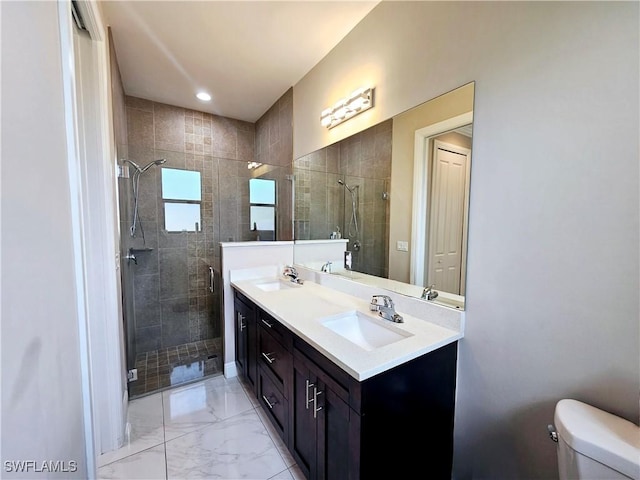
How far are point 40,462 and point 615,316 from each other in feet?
5.23

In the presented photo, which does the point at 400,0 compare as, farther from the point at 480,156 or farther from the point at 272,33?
the point at 480,156

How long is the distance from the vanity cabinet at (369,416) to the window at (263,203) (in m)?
1.64

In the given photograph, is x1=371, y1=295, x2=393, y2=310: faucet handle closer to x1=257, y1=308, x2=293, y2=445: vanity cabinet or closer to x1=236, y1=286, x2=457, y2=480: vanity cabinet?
x1=236, y1=286, x2=457, y2=480: vanity cabinet

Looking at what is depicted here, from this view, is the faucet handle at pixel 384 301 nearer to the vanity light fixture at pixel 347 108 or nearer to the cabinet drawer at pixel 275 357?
the cabinet drawer at pixel 275 357

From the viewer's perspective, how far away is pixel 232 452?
164cm

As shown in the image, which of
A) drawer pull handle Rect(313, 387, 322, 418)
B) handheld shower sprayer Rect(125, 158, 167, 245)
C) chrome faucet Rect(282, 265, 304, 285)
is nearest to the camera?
drawer pull handle Rect(313, 387, 322, 418)

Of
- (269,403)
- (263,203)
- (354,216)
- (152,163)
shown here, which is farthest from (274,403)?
(152,163)

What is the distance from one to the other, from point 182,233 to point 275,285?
1228 millimetres

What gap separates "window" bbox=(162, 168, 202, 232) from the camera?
2.77 metres

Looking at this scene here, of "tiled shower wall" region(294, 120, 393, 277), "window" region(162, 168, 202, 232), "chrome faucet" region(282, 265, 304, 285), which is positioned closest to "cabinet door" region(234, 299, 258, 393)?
"chrome faucet" region(282, 265, 304, 285)

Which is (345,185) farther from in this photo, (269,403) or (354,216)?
(269,403)

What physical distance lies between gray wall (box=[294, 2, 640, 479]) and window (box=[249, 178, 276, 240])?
1.93 m

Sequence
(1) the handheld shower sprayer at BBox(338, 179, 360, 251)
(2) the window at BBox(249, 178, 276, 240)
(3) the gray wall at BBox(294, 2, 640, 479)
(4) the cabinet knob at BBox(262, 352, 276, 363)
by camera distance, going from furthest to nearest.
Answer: (2) the window at BBox(249, 178, 276, 240) → (1) the handheld shower sprayer at BBox(338, 179, 360, 251) → (4) the cabinet knob at BBox(262, 352, 276, 363) → (3) the gray wall at BBox(294, 2, 640, 479)

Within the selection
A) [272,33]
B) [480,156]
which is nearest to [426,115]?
[480,156]
